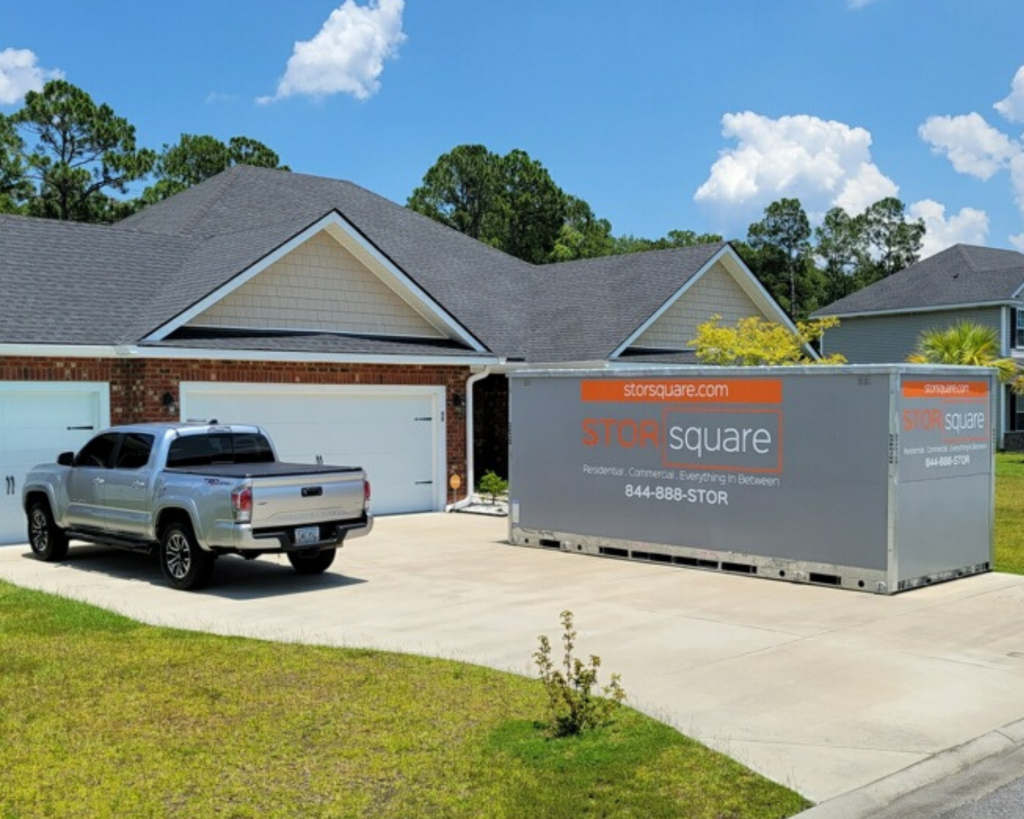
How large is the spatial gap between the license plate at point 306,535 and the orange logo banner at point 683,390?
4707mm

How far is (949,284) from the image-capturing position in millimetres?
45562

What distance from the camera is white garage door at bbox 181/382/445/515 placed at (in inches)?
719

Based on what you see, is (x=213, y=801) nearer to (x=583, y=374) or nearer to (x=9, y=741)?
(x=9, y=741)

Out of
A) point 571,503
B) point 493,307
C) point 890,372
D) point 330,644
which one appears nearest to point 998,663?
point 890,372

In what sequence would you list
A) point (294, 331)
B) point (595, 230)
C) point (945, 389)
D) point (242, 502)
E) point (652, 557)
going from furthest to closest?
point (595, 230), point (294, 331), point (652, 557), point (945, 389), point (242, 502)

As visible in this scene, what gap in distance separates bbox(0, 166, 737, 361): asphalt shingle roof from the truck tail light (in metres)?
5.91

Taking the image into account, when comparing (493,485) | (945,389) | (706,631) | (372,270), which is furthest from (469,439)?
(706,631)

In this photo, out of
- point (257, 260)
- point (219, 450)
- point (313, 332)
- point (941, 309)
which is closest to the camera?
point (219, 450)

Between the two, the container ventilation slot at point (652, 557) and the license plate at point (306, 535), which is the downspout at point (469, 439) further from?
the license plate at point (306, 535)

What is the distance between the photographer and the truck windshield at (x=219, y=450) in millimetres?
13211

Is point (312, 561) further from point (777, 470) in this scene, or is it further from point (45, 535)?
point (777, 470)

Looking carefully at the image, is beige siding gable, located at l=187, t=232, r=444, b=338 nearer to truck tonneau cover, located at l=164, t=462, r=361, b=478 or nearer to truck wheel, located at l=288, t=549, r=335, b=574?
truck tonneau cover, located at l=164, t=462, r=361, b=478

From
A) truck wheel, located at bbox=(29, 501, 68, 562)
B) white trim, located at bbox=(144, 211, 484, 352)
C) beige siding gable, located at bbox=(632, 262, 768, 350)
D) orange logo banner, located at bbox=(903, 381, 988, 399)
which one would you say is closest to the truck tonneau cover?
truck wheel, located at bbox=(29, 501, 68, 562)

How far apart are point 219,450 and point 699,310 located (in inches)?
561
